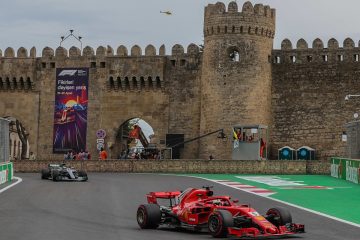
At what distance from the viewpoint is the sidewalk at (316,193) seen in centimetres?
2147

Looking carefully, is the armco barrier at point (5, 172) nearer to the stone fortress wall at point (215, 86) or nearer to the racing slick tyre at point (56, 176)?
the racing slick tyre at point (56, 176)

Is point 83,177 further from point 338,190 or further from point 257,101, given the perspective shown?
point 257,101

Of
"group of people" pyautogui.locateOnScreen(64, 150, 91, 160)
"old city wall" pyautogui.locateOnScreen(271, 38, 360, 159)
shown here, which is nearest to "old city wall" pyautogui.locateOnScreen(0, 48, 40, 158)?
"group of people" pyautogui.locateOnScreen(64, 150, 91, 160)

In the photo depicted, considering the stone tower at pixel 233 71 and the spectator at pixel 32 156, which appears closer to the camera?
the stone tower at pixel 233 71

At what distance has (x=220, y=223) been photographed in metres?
14.1

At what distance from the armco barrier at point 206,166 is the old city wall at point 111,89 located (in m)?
6.82

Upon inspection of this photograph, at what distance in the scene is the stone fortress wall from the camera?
4881 centimetres

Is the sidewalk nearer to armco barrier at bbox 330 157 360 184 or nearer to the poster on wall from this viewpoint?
armco barrier at bbox 330 157 360 184

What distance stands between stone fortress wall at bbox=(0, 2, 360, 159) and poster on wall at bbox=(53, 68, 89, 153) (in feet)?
1.64

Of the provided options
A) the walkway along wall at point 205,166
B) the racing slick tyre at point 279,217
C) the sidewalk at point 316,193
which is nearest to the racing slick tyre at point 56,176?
the sidewalk at point 316,193

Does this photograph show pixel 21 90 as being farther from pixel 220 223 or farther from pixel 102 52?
pixel 220 223

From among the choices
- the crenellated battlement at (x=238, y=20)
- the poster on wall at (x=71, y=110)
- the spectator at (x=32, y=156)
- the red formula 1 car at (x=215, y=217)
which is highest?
the crenellated battlement at (x=238, y=20)

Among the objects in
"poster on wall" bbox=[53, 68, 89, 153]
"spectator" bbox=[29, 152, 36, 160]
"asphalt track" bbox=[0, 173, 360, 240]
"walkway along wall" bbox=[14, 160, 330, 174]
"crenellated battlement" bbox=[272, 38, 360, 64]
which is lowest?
"asphalt track" bbox=[0, 173, 360, 240]

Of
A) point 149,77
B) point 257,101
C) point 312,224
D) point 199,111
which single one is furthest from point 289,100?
point 312,224
